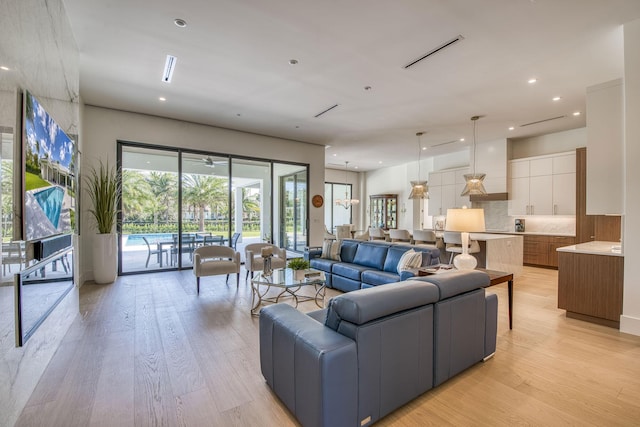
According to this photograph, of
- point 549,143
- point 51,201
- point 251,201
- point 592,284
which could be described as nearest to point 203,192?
point 251,201

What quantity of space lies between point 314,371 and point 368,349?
33 centimetres

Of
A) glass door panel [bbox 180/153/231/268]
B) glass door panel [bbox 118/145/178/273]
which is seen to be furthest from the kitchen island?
glass door panel [bbox 118/145/178/273]

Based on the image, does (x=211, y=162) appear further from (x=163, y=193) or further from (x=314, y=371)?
(x=314, y=371)

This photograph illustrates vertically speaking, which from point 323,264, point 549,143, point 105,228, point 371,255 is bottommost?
point 323,264

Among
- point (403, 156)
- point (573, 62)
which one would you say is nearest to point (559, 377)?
point (573, 62)

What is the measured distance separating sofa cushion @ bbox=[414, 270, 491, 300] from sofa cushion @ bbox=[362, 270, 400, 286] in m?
1.48

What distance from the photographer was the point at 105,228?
507 cm

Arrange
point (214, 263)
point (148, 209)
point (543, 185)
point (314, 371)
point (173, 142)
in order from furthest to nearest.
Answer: point (543, 185), point (173, 142), point (148, 209), point (214, 263), point (314, 371)

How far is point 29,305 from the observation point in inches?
77.6

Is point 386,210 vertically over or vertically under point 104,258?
over

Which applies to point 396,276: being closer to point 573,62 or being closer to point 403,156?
point 573,62

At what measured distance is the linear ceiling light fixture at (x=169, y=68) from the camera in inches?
146

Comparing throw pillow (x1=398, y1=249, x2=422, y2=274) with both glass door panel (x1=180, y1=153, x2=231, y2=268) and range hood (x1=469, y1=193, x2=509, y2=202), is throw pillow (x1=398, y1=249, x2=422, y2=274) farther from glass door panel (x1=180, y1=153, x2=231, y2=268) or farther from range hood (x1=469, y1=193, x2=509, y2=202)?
range hood (x1=469, y1=193, x2=509, y2=202)

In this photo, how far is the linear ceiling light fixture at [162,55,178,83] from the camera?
12.2ft
